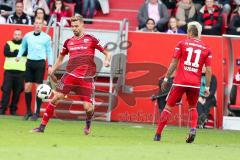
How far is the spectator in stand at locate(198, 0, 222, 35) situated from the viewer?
24.0 m

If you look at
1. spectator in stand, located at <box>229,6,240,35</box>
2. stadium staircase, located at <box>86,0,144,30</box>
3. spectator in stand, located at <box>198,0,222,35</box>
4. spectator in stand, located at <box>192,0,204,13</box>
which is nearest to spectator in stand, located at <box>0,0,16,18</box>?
stadium staircase, located at <box>86,0,144,30</box>

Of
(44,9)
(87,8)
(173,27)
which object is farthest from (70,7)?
(173,27)

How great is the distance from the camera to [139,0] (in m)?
26.3

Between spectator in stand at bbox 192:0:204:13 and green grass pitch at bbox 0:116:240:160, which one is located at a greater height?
spectator in stand at bbox 192:0:204:13

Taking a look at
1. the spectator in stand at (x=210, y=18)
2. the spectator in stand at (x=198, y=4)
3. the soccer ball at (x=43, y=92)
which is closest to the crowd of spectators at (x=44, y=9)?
the spectator in stand at (x=198, y=4)

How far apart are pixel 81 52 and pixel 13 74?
20.3ft

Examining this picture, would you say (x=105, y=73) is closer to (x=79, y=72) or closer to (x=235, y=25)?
(x=235, y=25)

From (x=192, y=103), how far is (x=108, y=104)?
712 cm

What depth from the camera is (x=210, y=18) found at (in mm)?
24188

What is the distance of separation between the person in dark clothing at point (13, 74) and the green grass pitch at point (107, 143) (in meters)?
1.47

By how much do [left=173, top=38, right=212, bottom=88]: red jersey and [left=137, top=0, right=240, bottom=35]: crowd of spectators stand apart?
7.81 meters

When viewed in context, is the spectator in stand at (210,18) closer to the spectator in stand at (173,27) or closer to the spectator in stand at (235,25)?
the spectator in stand at (235,25)

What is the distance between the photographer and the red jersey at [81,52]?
17.0 metres

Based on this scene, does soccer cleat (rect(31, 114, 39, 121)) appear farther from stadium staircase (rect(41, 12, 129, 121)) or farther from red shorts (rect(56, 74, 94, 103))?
red shorts (rect(56, 74, 94, 103))
